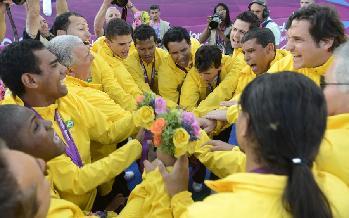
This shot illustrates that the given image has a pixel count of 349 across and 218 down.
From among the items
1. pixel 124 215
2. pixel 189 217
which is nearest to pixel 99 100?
pixel 124 215

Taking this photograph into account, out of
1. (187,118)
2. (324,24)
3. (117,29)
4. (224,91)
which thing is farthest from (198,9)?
(187,118)

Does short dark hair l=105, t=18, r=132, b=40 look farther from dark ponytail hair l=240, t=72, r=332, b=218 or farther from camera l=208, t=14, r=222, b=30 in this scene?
dark ponytail hair l=240, t=72, r=332, b=218

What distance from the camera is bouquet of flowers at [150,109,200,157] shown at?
2064mm

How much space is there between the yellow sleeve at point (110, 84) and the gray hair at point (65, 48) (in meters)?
0.68

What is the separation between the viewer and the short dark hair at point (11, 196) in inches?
41.2

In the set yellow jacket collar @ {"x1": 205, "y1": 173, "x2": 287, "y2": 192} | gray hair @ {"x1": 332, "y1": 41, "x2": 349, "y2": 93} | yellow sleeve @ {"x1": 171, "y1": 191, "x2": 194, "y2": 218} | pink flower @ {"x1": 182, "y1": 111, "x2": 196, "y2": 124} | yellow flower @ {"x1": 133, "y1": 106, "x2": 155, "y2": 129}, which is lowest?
yellow sleeve @ {"x1": 171, "y1": 191, "x2": 194, "y2": 218}

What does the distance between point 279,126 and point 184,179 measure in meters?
0.89

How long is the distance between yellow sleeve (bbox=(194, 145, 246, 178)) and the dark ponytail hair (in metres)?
0.87

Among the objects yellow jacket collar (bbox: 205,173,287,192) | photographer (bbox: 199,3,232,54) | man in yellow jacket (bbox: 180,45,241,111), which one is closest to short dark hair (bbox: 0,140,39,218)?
yellow jacket collar (bbox: 205,173,287,192)

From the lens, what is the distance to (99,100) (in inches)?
127

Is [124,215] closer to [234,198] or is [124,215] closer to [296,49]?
[234,198]

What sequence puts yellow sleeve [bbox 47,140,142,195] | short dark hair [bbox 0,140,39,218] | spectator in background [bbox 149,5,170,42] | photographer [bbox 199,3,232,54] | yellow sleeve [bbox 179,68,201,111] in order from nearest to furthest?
short dark hair [bbox 0,140,39,218] → yellow sleeve [bbox 47,140,142,195] → yellow sleeve [bbox 179,68,201,111] → photographer [bbox 199,3,232,54] → spectator in background [bbox 149,5,170,42]

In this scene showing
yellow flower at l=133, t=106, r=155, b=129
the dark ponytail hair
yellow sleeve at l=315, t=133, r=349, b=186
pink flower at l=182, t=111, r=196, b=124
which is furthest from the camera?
yellow flower at l=133, t=106, r=155, b=129

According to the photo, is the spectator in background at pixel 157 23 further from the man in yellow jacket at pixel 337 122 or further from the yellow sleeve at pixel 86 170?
the man in yellow jacket at pixel 337 122
